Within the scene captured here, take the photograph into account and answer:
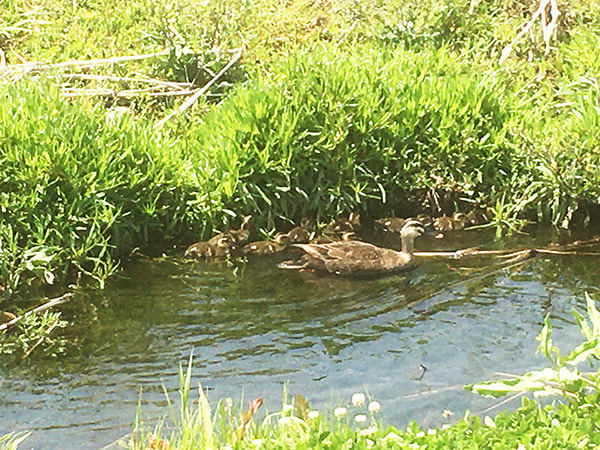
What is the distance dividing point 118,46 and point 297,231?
4.26 meters

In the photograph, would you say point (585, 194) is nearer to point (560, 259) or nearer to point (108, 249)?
point (560, 259)

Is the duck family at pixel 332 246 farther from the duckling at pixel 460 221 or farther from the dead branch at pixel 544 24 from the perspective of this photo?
the dead branch at pixel 544 24

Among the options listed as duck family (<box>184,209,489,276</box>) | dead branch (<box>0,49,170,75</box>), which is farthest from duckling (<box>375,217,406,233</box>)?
dead branch (<box>0,49,170,75</box>)

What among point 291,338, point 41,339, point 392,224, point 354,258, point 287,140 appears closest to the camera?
point 41,339

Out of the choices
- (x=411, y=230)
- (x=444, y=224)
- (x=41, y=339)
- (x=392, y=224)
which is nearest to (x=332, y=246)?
(x=411, y=230)

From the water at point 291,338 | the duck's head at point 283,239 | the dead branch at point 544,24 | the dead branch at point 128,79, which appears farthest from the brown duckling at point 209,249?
the dead branch at point 544,24

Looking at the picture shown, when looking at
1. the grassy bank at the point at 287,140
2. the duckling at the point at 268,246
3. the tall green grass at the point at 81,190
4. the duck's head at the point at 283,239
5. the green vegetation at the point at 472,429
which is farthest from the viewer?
the duck's head at the point at 283,239

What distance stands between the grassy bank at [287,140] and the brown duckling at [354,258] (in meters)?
0.67

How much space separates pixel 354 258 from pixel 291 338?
1442 millimetres

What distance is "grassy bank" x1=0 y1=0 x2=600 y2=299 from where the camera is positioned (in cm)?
812

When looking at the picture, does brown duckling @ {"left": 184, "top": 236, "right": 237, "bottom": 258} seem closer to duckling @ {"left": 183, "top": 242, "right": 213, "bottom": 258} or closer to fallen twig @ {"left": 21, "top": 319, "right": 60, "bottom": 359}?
duckling @ {"left": 183, "top": 242, "right": 213, "bottom": 258}

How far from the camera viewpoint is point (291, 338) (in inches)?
282

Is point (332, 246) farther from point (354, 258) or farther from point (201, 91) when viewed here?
point (201, 91)

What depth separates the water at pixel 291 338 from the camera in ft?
20.1
